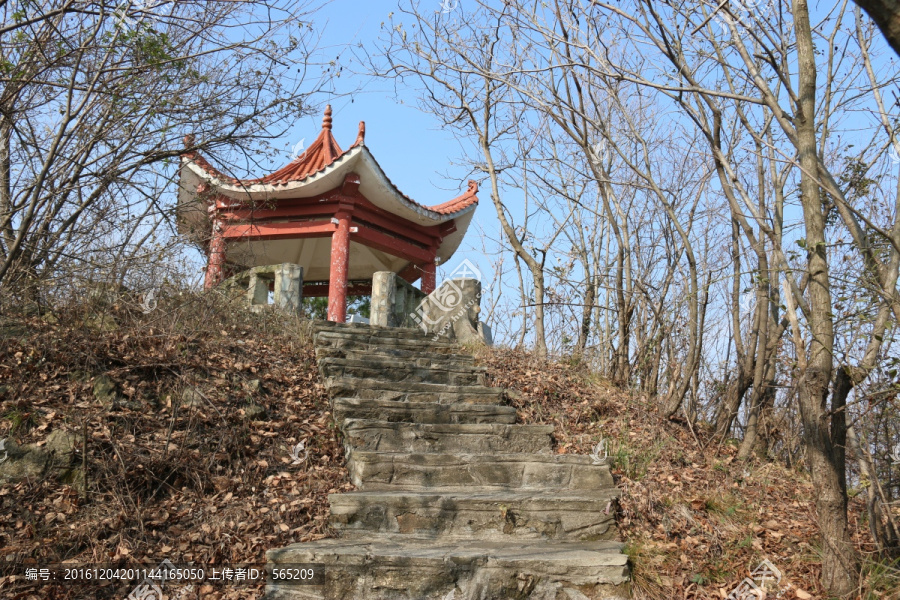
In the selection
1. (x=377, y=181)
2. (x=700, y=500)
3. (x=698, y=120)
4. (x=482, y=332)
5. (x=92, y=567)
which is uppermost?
(x=377, y=181)

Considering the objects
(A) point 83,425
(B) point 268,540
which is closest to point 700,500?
(B) point 268,540

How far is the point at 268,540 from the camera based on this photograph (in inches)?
159

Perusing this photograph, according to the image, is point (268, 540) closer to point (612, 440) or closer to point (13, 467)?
point (13, 467)

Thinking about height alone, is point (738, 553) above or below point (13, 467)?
below

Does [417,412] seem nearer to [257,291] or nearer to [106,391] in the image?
[106,391]

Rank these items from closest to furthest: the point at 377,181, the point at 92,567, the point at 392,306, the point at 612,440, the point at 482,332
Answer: the point at 92,567, the point at 612,440, the point at 482,332, the point at 392,306, the point at 377,181

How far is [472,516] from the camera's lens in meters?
4.22

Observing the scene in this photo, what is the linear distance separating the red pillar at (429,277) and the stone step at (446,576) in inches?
285

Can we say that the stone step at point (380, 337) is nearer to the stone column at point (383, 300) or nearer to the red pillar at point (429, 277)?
the stone column at point (383, 300)

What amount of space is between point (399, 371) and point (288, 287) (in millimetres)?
2386

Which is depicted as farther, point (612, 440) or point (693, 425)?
point (693, 425)

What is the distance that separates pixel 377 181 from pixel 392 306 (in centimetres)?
190

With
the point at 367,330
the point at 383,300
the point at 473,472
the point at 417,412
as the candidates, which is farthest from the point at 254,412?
the point at 383,300

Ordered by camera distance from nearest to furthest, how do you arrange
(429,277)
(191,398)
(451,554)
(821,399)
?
(821,399) < (451,554) < (191,398) < (429,277)
